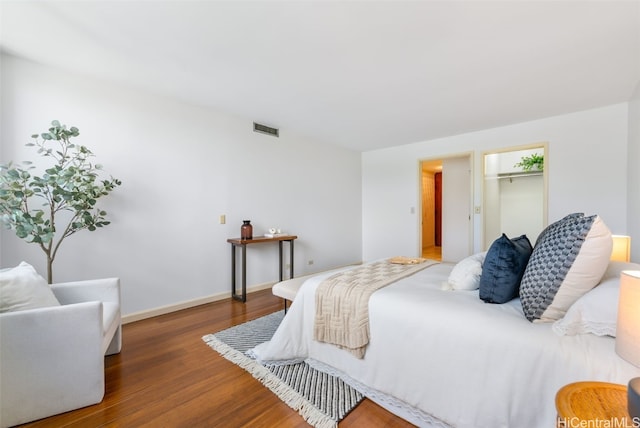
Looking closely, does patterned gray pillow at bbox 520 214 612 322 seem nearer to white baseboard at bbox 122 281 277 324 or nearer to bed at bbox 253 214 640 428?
bed at bbox 253 214 640 428

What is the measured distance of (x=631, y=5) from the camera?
1.58 m

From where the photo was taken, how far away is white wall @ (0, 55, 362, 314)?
224 centimetres

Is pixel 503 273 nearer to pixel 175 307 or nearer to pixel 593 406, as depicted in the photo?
pixel 593 406

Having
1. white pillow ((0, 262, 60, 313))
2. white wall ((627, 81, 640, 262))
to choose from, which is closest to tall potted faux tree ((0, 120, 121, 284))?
white pillow ((0, 262, 60, 313))

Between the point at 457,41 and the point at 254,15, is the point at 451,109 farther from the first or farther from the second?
the point at 254,15

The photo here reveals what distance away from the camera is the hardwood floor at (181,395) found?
1.42 m

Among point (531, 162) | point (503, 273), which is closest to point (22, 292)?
point (503, 273)

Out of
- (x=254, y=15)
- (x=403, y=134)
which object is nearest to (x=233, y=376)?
(x=254, y=15)

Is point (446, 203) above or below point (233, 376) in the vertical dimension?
above

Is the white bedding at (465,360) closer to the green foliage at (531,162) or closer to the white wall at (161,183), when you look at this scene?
the white wall at (161,183)

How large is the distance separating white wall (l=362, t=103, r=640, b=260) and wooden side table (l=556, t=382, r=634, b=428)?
10.4ft

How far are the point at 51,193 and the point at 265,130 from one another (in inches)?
96.2

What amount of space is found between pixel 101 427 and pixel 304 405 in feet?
3.58

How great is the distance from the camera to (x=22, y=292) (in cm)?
145
